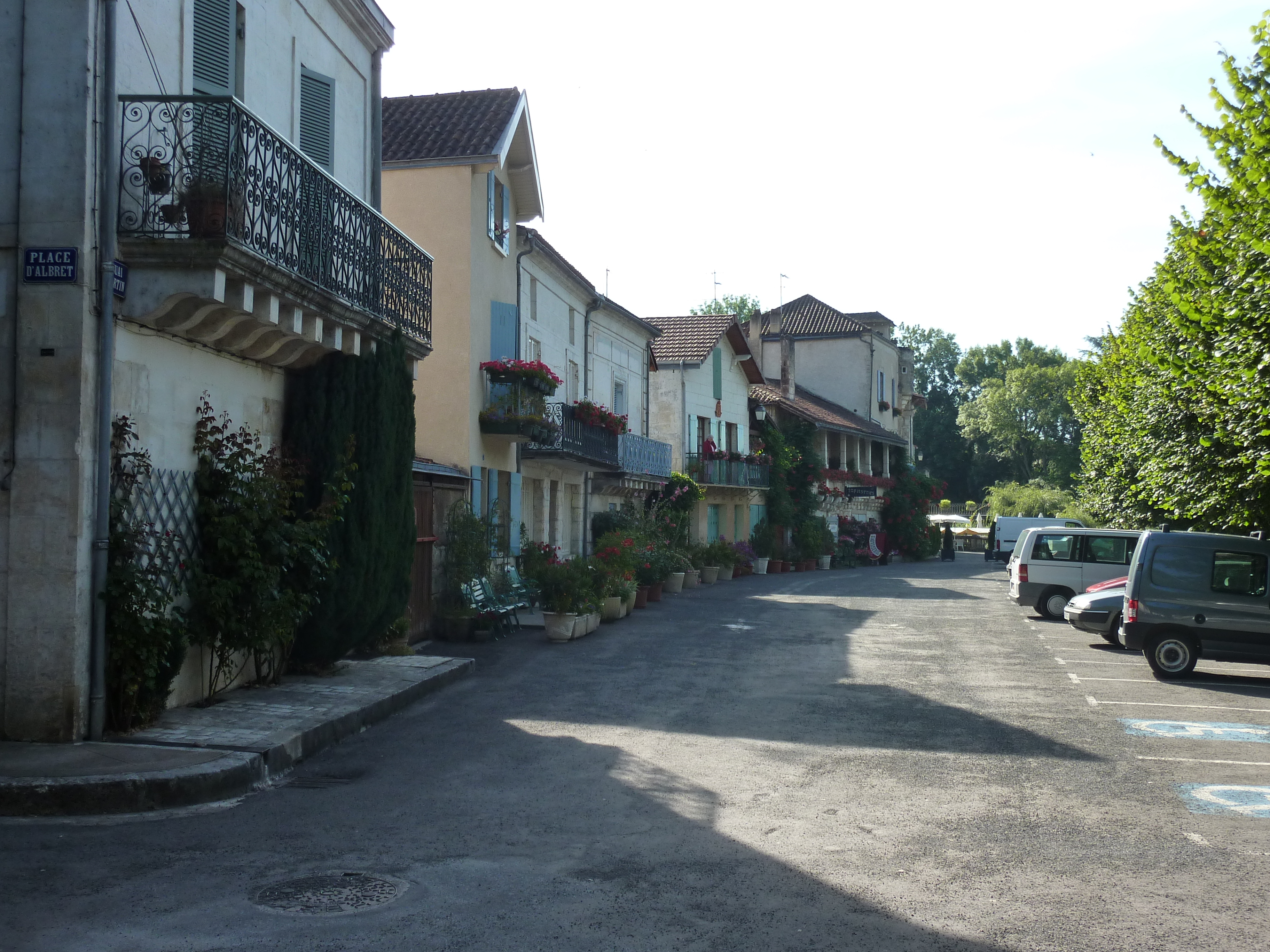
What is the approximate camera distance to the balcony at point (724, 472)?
36938mm

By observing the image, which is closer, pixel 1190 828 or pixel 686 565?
pixel 1190 828

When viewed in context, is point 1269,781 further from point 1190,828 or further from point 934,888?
point 934,888

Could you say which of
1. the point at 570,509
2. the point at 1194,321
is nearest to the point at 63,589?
the point at 1194,321

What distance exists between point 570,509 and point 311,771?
62.9 ft

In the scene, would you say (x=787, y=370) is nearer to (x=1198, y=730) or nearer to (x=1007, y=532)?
(x=1007, y=532)

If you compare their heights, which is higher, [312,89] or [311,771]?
[312,89]

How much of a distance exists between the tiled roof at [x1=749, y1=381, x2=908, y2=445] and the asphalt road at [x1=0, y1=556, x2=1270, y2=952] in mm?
33686

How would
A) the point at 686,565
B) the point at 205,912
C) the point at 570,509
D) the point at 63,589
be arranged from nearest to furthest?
1. the point at 205,912
2. the point at 63,589
3. the point at 570,509
4. the point at 686,565

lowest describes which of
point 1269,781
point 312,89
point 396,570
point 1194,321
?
point 1269,781

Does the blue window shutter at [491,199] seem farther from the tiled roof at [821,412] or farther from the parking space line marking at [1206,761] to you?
the tiled roof at [821,412]

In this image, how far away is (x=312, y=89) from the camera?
41.8 feet

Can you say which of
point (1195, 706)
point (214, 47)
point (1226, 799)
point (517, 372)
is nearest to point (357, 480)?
point (214, 47)

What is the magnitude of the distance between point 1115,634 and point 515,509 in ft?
35.0

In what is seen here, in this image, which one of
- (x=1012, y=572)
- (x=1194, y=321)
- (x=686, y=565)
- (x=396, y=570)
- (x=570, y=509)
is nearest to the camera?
(x=396, y=570)
